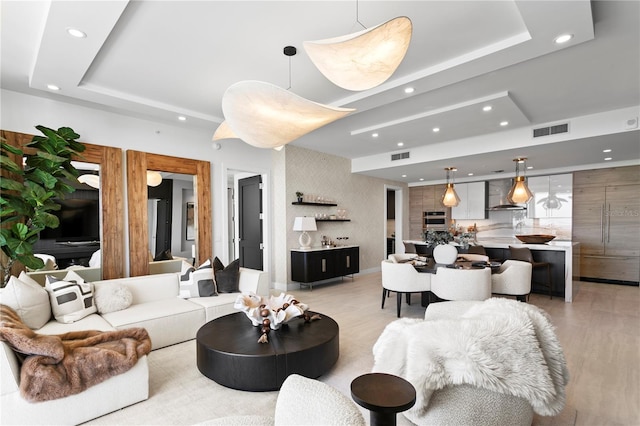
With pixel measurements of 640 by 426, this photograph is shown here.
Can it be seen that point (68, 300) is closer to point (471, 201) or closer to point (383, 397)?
point (383, 397)

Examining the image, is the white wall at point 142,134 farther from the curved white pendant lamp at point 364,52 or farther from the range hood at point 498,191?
the range hood at point 498,191

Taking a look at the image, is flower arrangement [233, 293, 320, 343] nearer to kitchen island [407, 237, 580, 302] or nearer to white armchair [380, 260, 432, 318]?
white armchair [380, 260, 432, 318]

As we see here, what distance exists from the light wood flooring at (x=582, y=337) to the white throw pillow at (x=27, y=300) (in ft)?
8.37

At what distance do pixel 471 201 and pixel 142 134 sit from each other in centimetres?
777

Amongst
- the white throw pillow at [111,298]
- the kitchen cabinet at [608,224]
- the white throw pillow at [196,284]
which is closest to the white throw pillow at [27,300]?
the white throw pillow at [111,298]

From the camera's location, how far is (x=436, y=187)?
30.5 feet

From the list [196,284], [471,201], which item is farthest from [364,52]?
[471,201]

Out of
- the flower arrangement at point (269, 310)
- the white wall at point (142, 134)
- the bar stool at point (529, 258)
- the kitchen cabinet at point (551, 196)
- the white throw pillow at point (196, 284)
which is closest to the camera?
the flower arrangement at point (269, 310)

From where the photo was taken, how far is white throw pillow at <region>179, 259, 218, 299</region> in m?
4.00

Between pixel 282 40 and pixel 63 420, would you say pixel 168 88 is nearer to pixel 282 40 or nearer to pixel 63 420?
pixel 282 40

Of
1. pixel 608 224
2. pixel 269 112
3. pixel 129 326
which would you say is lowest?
pixel 129 326

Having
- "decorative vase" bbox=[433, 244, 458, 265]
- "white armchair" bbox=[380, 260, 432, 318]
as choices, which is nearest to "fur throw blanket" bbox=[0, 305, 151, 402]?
"white armchair" bbox=[380, 260, 432, 318]

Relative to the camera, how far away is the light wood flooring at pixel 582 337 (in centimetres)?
233

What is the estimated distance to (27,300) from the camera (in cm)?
278
